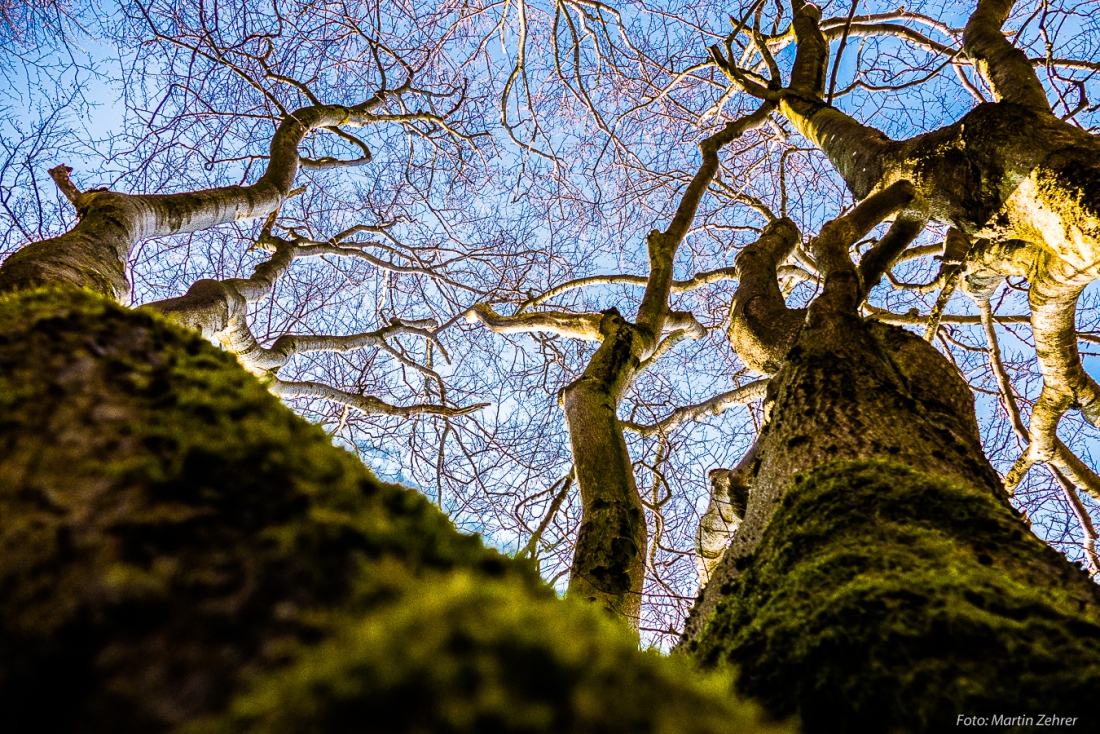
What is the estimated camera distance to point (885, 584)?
3.36 ft

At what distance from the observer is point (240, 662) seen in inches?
17.1

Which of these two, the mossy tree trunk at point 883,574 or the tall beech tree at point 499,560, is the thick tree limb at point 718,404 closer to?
the tall beech tree at point 499,560

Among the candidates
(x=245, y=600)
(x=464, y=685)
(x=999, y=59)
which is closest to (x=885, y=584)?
(x=464, y=685)

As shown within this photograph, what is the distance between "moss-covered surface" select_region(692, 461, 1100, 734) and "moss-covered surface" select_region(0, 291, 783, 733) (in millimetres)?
431

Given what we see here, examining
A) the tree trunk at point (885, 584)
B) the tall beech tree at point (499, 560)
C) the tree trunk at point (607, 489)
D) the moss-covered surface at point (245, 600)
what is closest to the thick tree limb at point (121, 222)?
the tall beech tree at point (499, 560)

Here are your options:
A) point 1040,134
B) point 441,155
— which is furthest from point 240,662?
point 441,155

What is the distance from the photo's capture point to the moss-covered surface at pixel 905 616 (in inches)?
31.7

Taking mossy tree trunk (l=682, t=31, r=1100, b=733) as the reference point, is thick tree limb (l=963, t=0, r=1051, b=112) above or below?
above

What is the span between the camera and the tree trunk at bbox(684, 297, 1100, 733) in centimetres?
83

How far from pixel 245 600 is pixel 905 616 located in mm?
1009

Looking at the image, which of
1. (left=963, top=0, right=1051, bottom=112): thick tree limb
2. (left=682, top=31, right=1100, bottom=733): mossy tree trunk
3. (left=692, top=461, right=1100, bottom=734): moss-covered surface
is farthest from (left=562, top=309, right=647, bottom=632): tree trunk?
(left=963, top=0, right=1051, bottom=112): thick tree limb

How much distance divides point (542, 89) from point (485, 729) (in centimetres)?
830

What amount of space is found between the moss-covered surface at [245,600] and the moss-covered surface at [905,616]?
0.43 m

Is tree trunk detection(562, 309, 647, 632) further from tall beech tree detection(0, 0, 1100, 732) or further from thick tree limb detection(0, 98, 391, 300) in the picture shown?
thick tree limb detection(0, 98, 391, 300)
